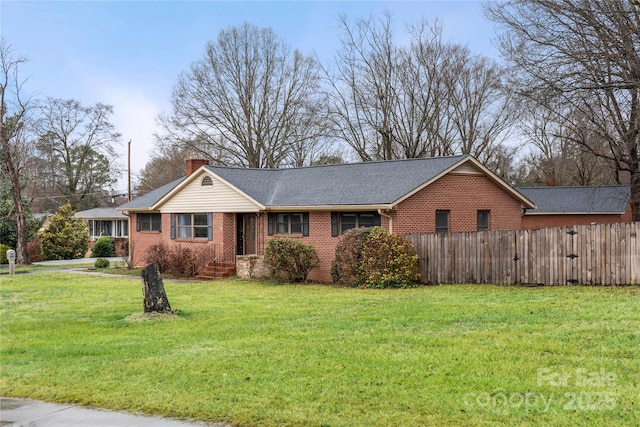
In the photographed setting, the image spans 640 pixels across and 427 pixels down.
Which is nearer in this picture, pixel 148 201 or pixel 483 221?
pixel 483 221

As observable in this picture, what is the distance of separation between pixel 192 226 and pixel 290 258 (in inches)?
292

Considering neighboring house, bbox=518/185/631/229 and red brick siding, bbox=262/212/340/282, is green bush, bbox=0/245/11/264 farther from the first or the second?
neighboring house, bbox=518/185/631/229

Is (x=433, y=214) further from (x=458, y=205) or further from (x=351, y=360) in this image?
(x=351, y=360)

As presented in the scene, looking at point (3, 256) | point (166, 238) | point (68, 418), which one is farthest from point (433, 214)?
point (3, 256)

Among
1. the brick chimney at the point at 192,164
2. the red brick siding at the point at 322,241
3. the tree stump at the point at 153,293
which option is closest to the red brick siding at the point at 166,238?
the brick chimney at the point at 192,164

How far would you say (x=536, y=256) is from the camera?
16.2 m

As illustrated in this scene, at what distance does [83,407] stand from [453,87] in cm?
3877

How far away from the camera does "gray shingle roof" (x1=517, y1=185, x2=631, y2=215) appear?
117ft

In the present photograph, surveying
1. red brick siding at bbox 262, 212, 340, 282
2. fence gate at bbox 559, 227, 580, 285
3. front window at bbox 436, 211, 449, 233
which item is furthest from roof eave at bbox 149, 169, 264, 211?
fence gate at bbox 559, 227, 580, 285

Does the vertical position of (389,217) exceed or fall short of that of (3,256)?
it exceeds it

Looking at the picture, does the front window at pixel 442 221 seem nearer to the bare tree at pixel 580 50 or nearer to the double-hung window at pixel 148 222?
the bare tree at pixel 580 50

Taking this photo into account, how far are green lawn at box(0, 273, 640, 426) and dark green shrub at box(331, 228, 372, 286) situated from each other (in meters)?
4.66

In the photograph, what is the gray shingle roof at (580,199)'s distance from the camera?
35.7 meters

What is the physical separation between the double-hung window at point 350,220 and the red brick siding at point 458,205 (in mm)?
976
